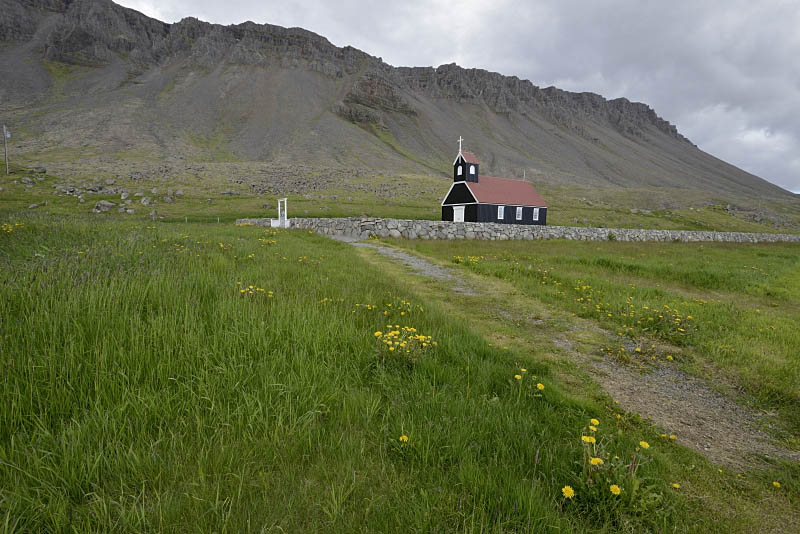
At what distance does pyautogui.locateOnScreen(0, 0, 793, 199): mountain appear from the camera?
10081 cm

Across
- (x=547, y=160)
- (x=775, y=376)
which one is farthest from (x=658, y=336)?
(x=547, y=160)

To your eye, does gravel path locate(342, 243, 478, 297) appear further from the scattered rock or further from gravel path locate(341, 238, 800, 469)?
the scattered rock

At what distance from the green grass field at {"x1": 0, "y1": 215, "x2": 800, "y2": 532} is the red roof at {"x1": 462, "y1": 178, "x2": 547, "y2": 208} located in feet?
120

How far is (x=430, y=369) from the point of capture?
4156mm

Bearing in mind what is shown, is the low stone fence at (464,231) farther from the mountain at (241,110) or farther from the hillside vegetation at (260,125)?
the mountain at (241,110)

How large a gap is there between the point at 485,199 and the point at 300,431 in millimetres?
39781

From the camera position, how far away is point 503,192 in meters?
42.2

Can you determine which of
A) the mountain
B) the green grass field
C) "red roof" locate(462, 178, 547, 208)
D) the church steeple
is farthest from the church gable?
the mountain

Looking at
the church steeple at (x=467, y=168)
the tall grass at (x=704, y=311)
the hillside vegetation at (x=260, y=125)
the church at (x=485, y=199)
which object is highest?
the hillside vegetation at (x=260, y=125)

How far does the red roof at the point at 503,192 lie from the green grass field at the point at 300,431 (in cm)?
3648

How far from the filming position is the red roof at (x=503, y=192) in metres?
40.3

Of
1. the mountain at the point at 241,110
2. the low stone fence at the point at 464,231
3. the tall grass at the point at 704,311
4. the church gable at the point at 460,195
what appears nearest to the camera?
the tall grass at the point at 704,311

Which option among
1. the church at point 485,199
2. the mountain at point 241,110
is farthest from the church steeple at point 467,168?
the mountain at point 241,110

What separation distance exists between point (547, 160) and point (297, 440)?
177 metres
